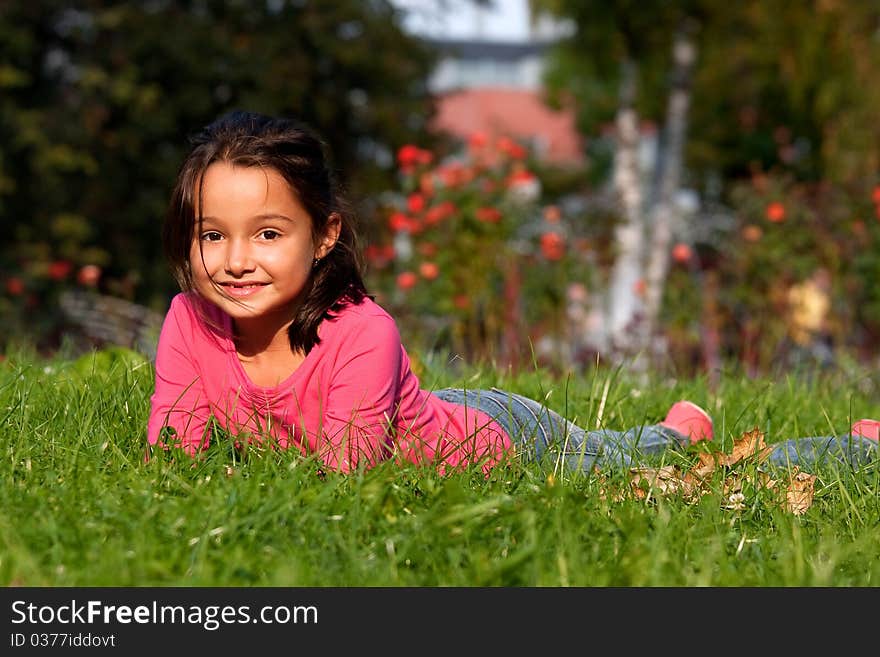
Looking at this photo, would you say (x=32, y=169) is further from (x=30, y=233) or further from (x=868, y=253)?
(x=868, y=253)

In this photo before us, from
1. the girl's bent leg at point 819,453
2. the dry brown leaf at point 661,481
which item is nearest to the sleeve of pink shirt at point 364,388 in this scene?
the dry brown leaf at point 661,481

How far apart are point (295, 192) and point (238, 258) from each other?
25cm

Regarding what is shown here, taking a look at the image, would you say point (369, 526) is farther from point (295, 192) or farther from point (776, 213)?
point (776, 213)

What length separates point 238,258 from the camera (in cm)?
291

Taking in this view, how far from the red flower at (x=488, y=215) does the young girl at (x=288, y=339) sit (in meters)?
4.47

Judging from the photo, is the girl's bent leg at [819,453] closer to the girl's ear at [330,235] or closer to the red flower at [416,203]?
the girl's ear at [330,235]

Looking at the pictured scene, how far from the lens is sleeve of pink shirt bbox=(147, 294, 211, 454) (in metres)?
2.93

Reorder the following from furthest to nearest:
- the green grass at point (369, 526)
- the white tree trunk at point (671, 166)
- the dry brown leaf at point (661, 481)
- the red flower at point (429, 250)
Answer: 1. the white tree trunk at point (671, 166)
2. the red flower at point (429, 250)
3. the dry brown leaf at point (661, 481)
4. the green grass at point (369, 526)

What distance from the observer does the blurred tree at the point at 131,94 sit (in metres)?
11.7

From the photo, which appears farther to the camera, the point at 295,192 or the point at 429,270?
the point at 429,270

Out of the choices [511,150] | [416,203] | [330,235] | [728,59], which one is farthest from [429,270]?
[728,59]
